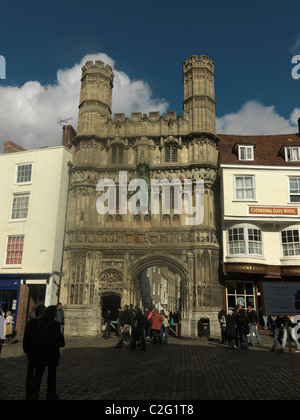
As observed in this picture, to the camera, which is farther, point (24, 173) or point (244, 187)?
point (24, 173)

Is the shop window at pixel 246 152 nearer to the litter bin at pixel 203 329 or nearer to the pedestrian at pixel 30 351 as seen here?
the litter bin at pixel 203 329

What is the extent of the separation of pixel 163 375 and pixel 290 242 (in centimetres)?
1664

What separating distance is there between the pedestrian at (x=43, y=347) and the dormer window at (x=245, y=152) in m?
21.5

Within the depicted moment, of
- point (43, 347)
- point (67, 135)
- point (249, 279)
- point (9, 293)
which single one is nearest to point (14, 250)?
point (9, 293)

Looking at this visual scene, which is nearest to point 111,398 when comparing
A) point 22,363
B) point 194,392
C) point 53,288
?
point 194,392

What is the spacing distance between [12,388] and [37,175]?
20767 mm

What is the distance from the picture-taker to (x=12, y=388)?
833cm

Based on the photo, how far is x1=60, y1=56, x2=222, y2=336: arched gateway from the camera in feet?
76.5

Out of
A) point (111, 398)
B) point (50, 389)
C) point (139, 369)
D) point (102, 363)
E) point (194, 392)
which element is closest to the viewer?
point (50, 389)

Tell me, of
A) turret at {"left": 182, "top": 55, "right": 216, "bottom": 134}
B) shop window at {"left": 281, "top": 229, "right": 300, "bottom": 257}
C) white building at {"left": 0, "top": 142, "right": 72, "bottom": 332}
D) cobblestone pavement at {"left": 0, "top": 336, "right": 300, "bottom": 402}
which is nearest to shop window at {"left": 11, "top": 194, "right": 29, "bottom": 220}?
white building at {"left": 0, "top": 142, "right": 72, "bottom": 332}

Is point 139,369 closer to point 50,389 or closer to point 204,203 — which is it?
point 50,389

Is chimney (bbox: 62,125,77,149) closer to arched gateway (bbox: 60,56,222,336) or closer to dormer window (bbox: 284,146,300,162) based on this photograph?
arched gateway (bbox: 60,56,222,336)

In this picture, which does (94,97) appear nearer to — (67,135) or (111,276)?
(67,135)

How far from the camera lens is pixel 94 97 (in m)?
27.7
